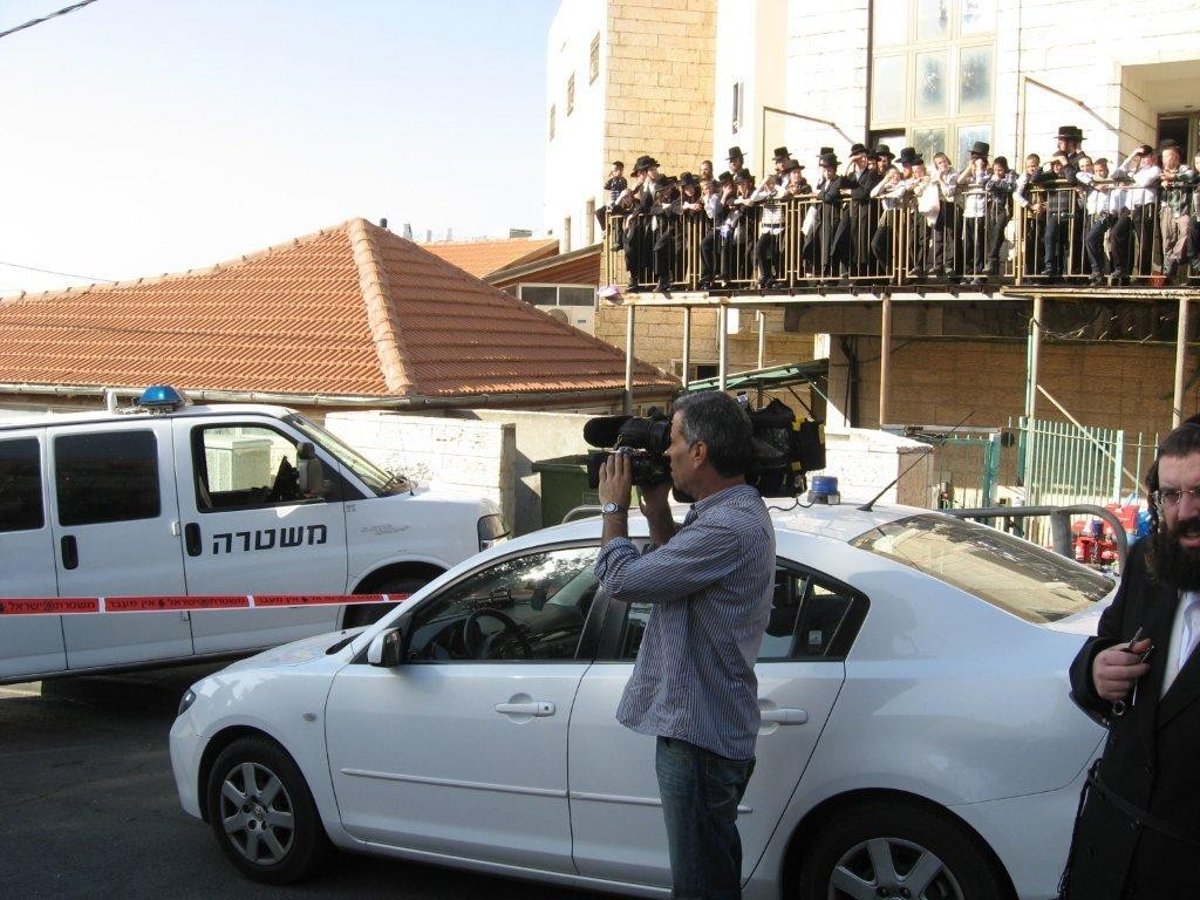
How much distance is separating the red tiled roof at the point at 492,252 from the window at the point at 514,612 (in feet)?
85.5

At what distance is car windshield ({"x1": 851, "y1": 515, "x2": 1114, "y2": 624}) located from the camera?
14.1 feet

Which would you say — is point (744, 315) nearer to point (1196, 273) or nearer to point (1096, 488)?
point (1196, 273)

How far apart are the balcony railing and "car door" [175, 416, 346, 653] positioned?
355 inches

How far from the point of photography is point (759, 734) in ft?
13.5

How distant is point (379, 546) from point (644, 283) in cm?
1050

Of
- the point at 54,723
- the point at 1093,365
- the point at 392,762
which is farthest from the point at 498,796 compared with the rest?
the point at 1093,365

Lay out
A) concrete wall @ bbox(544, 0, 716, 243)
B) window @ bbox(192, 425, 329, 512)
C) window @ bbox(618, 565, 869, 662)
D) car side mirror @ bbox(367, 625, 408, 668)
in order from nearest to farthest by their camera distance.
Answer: window @ bbox(618, 565, 869, 662)
car side mirror @ bbox(367, 625, 408, 668)
window @ bbox(192, 425, 329, 512)
concrete wall @ bbox(544, 0, 716, 243)

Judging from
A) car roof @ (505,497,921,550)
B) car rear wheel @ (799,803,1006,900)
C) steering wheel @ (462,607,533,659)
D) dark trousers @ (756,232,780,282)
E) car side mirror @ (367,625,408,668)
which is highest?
dark trousers @ (756,232,780,282)

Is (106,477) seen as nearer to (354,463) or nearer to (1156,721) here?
(354,463)

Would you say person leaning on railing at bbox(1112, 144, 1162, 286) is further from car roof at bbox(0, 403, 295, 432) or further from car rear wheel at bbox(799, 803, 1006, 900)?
car rear wheel at bbox(799, 803, 1006, 900)

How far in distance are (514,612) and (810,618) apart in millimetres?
1170

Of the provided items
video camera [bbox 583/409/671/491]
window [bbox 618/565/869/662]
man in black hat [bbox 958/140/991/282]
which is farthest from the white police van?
man in black hat [bbox 958/140/991/282]

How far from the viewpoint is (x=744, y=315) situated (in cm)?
2281

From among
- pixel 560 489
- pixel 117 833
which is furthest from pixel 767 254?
pixel 117 833
